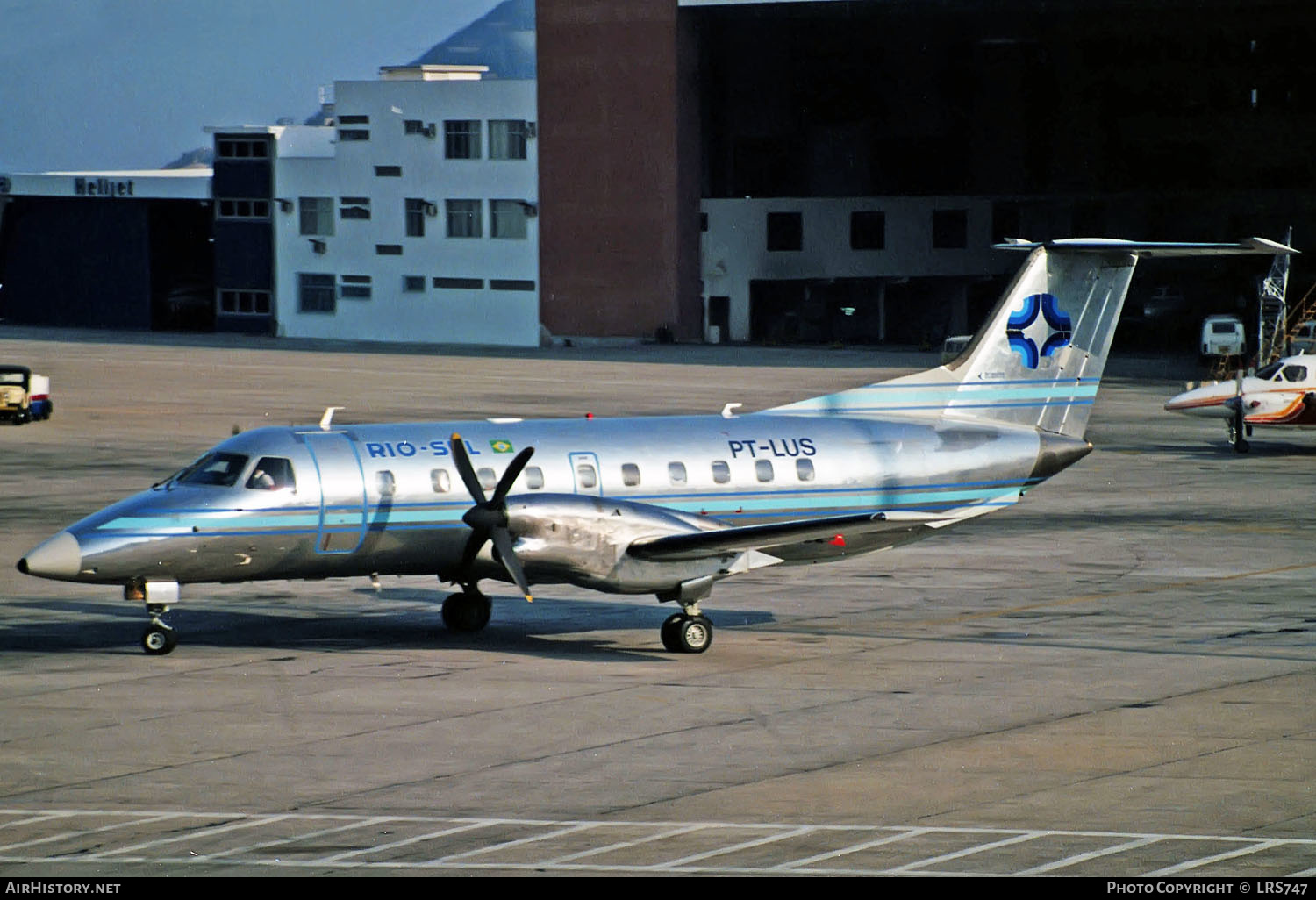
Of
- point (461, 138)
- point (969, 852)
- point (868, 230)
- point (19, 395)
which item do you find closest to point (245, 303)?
point (461, 138)

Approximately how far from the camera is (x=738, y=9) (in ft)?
304

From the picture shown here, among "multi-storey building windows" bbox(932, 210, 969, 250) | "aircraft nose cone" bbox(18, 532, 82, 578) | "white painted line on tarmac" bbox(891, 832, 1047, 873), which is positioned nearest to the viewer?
"white painted line on tarmac" bbox(891, 832, 1047, 873)

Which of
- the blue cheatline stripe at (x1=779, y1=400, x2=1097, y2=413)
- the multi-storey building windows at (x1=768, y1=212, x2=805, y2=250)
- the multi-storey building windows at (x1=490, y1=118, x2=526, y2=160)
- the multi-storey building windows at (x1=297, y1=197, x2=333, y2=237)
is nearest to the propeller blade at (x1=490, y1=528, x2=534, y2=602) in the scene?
the blue cheatline stripe at (x1=779, y1=400, x2=1097, y2=413)

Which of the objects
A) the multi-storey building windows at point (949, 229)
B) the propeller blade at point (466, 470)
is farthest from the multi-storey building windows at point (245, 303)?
the propeller blade at point (466, 470)

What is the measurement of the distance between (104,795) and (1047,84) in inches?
3614

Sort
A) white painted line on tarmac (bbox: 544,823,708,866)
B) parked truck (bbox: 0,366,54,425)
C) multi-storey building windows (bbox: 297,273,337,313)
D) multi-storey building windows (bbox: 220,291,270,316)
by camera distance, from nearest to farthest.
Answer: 1. white painted line on tarmac (bbox: 544,823,708,866)
2. parked truck (bbox: 0,366,54,425)
3. multi-storey building windows (bbox: 297,273,337,313)
4. multi-storey building windows (bbox: 220,291,270,316)

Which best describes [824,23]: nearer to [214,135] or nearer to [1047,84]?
[1047,84]

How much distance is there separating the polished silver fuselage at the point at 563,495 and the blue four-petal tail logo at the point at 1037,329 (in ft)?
4.61

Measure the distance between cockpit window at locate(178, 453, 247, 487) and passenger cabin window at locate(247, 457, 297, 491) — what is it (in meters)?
0.23

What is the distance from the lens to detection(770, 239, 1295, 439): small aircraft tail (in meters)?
28.5

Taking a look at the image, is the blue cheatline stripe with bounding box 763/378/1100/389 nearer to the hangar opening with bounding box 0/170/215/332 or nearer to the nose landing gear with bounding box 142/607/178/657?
the nose landing gear with bounding box 142/607/178/657

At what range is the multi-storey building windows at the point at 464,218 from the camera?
98.7 meters

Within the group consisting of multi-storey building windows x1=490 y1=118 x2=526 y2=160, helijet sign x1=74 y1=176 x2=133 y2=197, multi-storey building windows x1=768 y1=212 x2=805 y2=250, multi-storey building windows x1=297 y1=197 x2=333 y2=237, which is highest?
multi-storey building windows x1=490 y1=118 x2=526 y2=160
